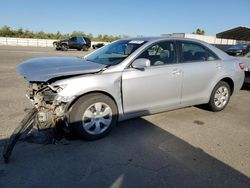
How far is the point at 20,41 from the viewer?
42.2 m

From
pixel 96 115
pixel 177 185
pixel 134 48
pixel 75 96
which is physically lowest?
pixel 177 185

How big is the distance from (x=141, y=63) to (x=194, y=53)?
1597mm

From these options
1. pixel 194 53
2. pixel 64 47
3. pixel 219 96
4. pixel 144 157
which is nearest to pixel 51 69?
pixel 144 157

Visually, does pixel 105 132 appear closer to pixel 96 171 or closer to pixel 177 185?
pixel 96 171

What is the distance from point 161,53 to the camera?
4.95 metres

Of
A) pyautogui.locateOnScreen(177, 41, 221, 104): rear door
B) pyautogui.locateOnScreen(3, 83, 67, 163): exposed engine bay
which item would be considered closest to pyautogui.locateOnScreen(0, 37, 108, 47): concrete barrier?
pyautogui.locateOnScreen(3, 83, 67, 163): exposed engine bay

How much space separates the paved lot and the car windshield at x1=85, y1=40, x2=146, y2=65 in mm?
1272

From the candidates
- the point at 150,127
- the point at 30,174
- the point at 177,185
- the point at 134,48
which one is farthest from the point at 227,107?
the point at 30,174

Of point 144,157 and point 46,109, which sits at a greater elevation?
point 46,109

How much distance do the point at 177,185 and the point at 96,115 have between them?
5.66 ft

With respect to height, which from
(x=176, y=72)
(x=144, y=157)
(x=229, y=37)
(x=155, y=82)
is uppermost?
(x=229, y=37)

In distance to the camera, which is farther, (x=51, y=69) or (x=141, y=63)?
(x=141, y=63)

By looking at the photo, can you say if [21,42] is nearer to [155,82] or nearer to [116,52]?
[116,52]

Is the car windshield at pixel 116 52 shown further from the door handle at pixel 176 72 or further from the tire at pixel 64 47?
the tire at pixel 64 47
